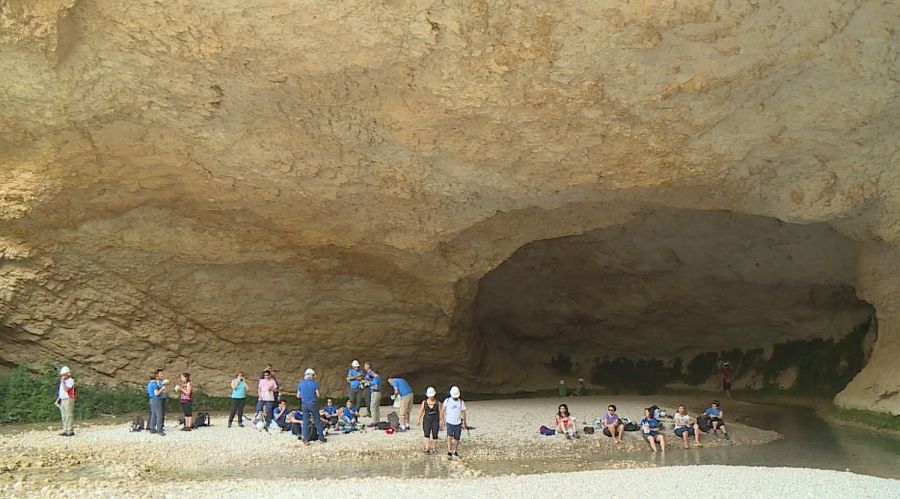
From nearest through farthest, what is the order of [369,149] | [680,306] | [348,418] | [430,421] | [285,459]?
[285,459] < [430,421] < [348,418] < [369,149] < [680,306]

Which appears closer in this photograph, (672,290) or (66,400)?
(66,400)

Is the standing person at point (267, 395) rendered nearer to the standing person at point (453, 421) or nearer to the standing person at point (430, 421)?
the standing person at point (430, 421)

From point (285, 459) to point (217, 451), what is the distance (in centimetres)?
112

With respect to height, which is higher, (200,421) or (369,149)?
(369,149)

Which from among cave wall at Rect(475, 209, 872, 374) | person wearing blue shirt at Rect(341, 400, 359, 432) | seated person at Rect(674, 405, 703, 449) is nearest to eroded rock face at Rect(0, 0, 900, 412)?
cave wall at Rect(475, 209, 872, 374)

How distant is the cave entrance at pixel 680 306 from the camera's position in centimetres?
1916

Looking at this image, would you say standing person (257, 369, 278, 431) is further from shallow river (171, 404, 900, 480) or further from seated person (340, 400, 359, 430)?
shallow river (171, 404, 900, 480)

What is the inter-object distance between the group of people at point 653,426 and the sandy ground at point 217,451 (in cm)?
20

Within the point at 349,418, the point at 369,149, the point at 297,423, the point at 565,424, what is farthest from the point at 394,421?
the point at 369,149

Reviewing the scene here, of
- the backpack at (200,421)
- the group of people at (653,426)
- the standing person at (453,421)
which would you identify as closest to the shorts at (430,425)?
the standing person at (453,421)

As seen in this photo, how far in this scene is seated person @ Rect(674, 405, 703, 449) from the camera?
11.8m

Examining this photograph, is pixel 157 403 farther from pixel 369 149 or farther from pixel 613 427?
pixel 613 427

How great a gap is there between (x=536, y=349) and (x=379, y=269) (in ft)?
35.3

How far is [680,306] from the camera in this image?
2278 centimetres
